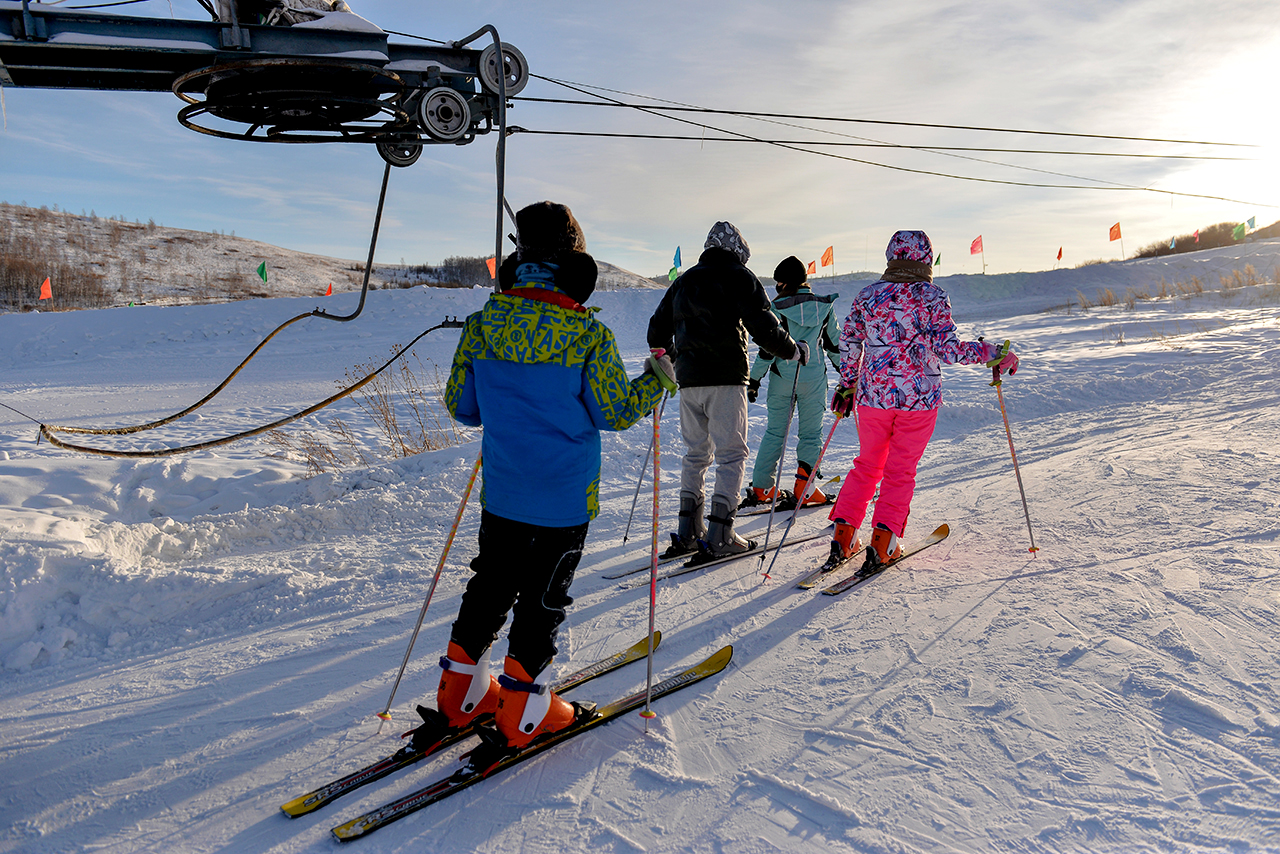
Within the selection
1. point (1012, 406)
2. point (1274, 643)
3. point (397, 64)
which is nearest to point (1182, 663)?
point (1274, 643)

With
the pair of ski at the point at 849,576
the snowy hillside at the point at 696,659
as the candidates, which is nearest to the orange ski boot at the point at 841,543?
the pair of ski at the point at 849,576

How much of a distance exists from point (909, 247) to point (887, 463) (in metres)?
1.34

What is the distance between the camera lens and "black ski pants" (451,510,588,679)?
102 inches

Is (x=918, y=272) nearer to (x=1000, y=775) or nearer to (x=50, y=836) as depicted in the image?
(x=1000, y=775)

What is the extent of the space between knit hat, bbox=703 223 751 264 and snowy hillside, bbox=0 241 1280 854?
7.08 ft

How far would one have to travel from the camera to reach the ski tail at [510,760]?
2281 mm

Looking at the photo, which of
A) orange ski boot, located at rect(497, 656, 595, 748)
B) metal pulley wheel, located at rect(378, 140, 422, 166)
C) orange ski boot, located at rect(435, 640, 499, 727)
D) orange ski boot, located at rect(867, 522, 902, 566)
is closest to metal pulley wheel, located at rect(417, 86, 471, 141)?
metal pulley wheel, located at rect(378, 140, 422, 166)

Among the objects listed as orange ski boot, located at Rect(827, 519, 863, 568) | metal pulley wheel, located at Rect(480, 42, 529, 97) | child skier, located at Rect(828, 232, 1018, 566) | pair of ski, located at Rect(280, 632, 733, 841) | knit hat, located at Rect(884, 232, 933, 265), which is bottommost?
pair of ski, located at Rect(280, 632, 733, 841)

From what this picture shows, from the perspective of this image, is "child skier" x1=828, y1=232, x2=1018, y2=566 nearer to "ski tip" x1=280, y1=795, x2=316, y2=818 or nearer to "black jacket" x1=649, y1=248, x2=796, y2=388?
"black jacket" x1=649, y1=248, x2=796, y2=388

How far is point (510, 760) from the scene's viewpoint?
261 centimetres

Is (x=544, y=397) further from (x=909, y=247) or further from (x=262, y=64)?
(x=909, y=247)

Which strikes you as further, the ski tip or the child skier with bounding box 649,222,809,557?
the child skier with bounding box 649,222,809,557

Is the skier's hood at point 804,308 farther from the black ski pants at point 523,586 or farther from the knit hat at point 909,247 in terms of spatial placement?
the black ski pants at point 523,586

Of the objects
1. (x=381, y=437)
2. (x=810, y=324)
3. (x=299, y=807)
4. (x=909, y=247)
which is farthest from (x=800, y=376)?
(x=381, y=437)
